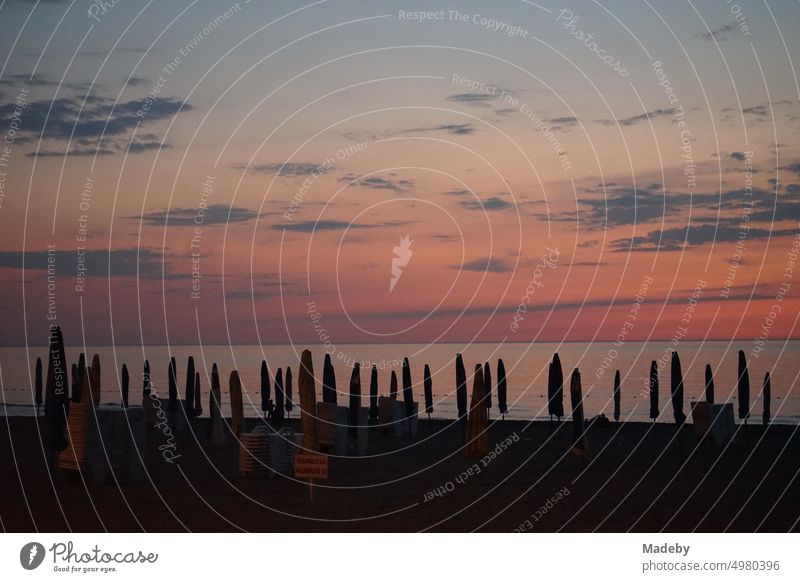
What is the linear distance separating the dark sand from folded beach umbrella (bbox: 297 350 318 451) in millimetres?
1117

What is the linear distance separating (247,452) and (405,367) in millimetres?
14833

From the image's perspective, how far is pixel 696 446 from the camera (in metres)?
34.1

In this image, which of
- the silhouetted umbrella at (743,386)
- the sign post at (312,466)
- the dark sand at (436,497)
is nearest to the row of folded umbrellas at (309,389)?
the silhouetted umbrella at (743,386)

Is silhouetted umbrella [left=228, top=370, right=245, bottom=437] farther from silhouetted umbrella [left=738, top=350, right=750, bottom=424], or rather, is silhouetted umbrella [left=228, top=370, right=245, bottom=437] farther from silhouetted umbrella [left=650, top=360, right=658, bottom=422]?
silhouetted umbrella [left=738, top=350, right=750, bottom=424]

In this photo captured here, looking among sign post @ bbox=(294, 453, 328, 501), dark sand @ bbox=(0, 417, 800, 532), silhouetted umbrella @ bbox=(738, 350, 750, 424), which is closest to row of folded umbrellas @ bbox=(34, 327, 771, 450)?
silhouetted umbrella @ bbox=(738, 350, 750, 424)

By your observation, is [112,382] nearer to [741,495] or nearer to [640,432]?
[640,432]

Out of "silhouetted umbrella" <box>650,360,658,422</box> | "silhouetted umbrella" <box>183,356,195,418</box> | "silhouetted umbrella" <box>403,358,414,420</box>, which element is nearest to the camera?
"silhouetted umbrella" <box>650,360,658,422</box>

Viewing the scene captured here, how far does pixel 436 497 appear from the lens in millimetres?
22859

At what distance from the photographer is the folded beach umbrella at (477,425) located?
2769 cm

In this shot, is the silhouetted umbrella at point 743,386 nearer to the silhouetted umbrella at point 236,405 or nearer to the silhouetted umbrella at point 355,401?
the silhouetted umbrella at point 355,401

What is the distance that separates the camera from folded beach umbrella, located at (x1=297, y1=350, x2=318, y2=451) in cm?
2350

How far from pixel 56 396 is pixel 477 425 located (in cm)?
1153

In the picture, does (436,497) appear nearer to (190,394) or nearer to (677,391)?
(677,391)
